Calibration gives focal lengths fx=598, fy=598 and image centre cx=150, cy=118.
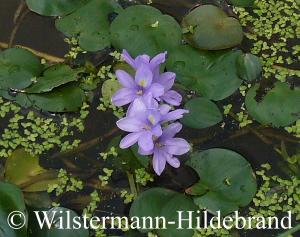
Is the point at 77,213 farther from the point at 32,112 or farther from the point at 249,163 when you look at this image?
the point at 249,163

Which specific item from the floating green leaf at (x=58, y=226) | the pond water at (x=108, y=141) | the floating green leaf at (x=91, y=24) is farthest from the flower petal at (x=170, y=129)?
the floating green leaf at (x=91, y=24)

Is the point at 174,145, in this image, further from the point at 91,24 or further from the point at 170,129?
the point at 91,24

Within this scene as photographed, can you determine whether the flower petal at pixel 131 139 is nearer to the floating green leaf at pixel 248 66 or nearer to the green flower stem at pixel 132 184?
the green flower stem at pixel 132 184

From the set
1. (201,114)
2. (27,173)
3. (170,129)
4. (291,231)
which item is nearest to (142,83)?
(170,129)

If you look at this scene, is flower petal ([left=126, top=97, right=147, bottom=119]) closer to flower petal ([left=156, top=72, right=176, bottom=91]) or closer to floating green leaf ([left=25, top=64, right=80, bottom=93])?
flower petal ([left=156, top=72, right=176, bottom=91])

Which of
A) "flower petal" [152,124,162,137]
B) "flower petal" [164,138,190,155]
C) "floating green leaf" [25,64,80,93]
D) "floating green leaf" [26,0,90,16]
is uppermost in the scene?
"floating green leaf" [26,0,90,16]

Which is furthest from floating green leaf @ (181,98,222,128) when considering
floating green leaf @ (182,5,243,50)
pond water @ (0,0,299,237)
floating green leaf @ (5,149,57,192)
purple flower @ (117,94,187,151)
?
floating green leaf @ (5,149,57,192)

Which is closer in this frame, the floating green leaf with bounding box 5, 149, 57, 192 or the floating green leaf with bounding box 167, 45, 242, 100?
the floating green leaf with bounding box 5, 149, 57, 192
